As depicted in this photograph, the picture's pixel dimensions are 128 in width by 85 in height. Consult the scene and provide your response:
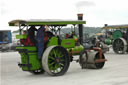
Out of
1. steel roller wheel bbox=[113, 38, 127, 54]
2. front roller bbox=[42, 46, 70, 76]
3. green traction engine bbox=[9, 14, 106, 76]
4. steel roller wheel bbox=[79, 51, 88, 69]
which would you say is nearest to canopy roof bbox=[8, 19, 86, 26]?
green traction engine bbox=[9, 14, 106, 76]

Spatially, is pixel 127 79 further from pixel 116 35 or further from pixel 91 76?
pixel 116 35

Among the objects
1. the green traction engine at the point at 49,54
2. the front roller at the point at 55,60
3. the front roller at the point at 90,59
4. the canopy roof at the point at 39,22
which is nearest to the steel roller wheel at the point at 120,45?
the front roller at the point at 90,59

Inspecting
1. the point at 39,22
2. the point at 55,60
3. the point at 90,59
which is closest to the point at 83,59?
the point at 90,59

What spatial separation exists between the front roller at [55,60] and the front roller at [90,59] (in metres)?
1.01

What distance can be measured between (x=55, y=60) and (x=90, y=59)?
1.62 m

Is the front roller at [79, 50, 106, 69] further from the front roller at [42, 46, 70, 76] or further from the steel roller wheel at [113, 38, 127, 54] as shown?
the steel roller wheel at [113, 38, 127, 54]

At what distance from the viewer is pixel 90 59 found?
9383mm

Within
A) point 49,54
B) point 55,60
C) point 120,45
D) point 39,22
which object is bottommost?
point 120,45

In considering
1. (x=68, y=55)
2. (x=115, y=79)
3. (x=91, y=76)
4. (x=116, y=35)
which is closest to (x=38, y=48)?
(x=68, y=55)

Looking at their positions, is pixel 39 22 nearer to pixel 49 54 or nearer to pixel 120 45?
pixel 49 54

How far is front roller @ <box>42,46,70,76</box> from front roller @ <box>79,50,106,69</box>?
1014 millimetres

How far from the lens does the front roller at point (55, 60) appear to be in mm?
7941

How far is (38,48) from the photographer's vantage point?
8.24 metres

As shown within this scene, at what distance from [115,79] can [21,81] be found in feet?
8.46
